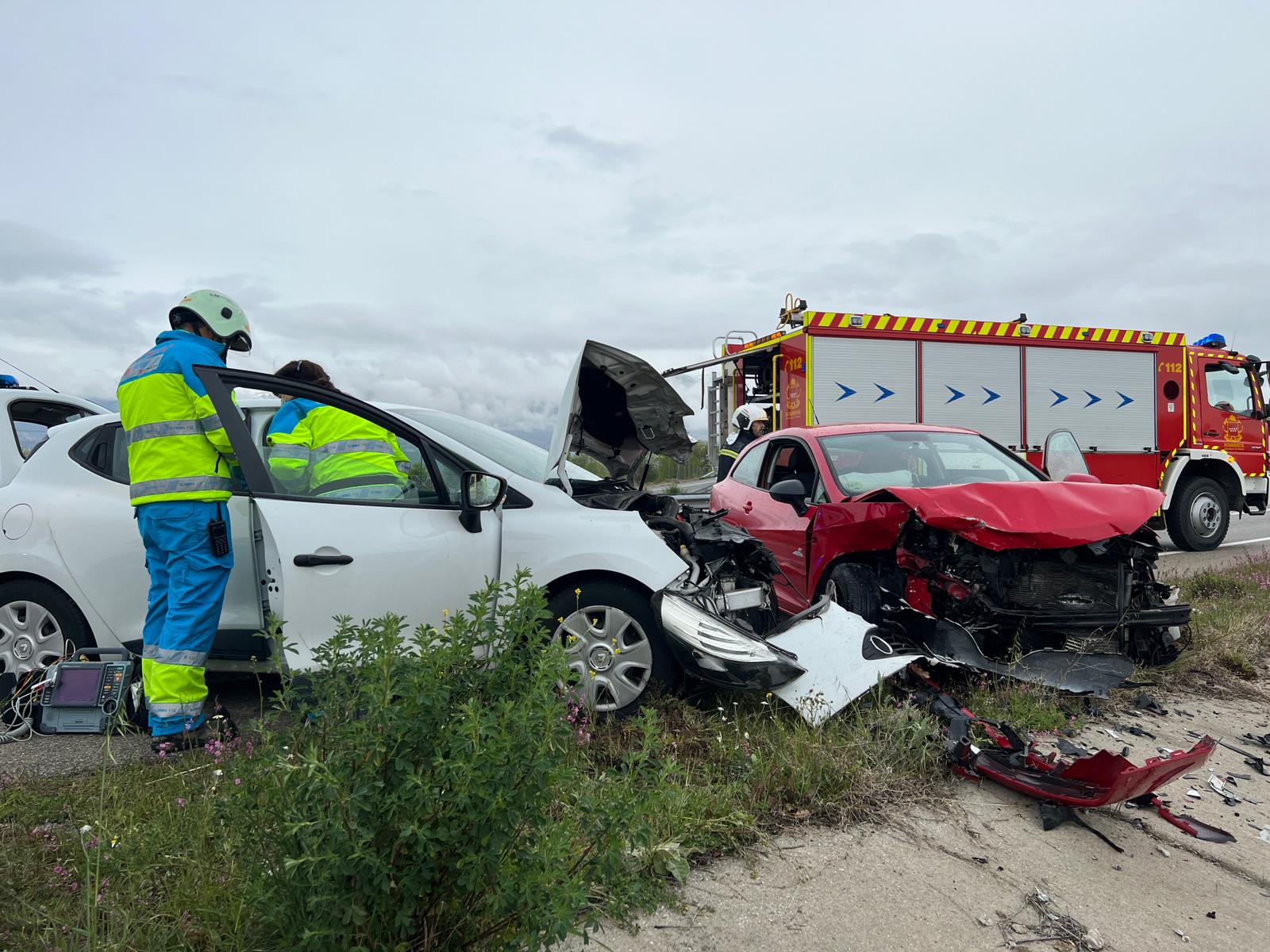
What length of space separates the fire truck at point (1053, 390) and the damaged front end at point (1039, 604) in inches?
211

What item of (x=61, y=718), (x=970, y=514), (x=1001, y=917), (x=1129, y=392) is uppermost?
(x=1129, y=392)

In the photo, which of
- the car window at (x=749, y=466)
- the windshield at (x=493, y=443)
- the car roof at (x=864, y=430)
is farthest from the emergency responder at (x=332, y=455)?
the car window at (x=749, y=466)

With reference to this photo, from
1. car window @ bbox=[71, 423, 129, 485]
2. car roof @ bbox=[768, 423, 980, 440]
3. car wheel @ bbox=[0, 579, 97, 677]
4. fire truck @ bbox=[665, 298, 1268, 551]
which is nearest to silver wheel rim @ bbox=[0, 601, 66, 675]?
car wheel @ bbox=[0, 579, 97, 677]

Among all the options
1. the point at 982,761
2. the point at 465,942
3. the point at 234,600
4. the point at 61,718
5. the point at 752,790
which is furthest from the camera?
the point at 234,600

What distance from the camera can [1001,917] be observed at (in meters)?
2.29

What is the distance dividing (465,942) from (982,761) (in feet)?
7.08

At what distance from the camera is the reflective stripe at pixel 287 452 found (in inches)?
144

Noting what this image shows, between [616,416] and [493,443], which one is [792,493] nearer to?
[616,416]

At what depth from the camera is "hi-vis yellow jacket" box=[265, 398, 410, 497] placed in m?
3.62

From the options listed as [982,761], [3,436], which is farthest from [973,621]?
[3,436]

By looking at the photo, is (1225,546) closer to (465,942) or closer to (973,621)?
(973,621)

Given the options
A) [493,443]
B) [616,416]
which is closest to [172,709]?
[493,443]

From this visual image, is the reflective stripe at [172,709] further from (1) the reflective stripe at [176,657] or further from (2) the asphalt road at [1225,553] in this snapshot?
(2) the asphalt road at [1225,553]

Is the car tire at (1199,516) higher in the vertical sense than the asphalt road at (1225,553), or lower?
higher
